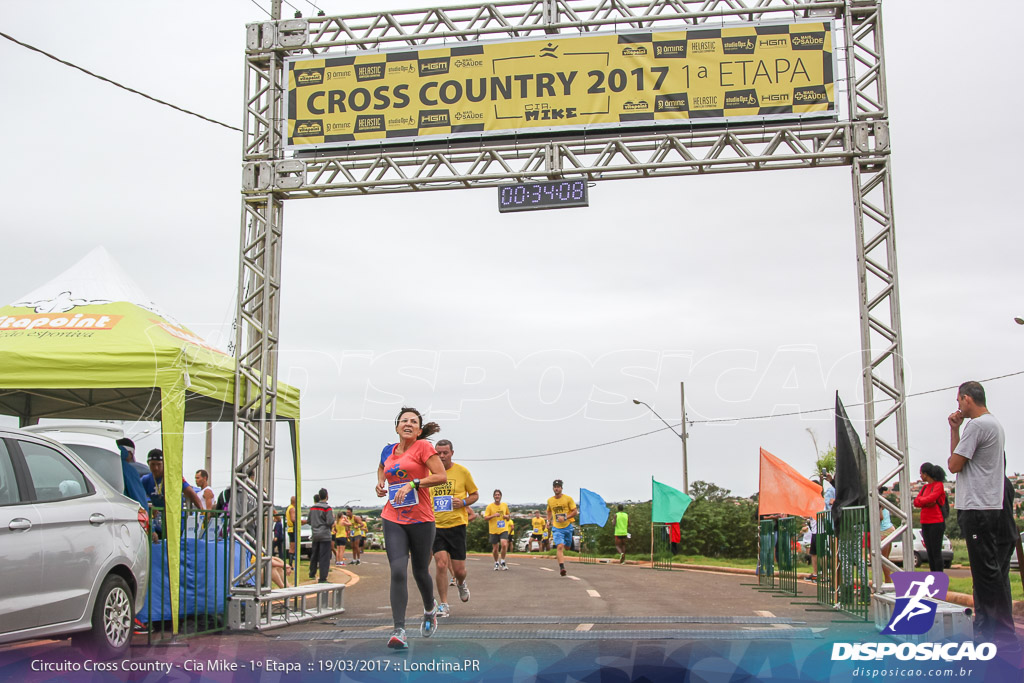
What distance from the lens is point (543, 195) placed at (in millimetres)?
12367

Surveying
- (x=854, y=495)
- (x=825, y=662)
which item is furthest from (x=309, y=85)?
(x=825, y=662)

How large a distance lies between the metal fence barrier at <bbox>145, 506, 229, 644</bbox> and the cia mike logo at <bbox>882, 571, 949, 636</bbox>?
6629 mm

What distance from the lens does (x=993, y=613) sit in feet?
26.4

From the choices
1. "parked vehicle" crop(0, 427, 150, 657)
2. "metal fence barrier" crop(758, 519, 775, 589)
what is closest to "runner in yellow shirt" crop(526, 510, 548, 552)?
"metal fence barrier" crop(758, 519, 775, 589)

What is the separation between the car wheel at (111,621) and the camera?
7.70 metres

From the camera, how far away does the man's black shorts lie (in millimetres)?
11898

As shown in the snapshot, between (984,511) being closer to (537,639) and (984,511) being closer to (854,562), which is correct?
(854,562)

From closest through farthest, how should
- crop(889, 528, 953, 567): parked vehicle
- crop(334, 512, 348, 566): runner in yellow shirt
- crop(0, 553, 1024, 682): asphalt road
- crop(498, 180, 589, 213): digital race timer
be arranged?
crop(0, 553, 1024, 682): asphalt road, crop(498, 180, 589, 213): digital race timer, crop(889, 528, 953, 567): parked vehicle, crop(334, 512, 348, 566): runner in yellow shirt

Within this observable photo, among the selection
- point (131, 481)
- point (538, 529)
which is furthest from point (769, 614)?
point (538, 529)

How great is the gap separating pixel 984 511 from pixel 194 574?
7.77 m

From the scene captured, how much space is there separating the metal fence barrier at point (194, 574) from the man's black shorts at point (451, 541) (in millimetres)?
2380

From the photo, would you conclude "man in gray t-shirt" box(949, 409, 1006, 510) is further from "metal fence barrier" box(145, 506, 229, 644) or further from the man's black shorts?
"metal fence barrier" box(145, 506, 229, 644)

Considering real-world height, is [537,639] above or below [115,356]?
below

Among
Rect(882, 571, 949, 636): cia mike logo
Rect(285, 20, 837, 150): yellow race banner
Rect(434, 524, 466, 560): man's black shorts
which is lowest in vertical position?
Rect(882, 571, 949, 636): cia mike logo
